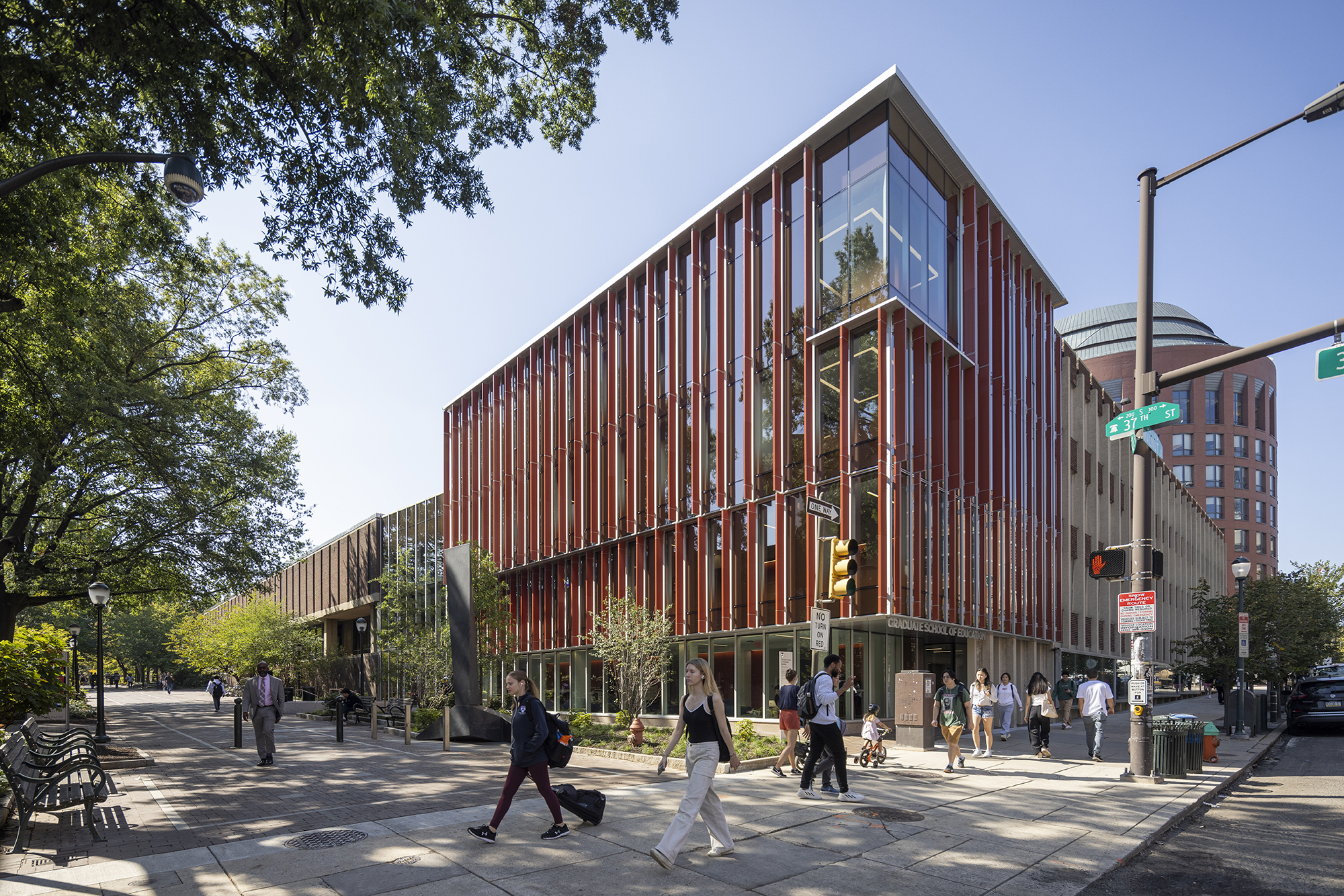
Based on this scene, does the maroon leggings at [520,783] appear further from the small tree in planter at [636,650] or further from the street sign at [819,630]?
the small tree in planter at [636,650]

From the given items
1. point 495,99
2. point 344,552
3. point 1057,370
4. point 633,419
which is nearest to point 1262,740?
point 1057,370

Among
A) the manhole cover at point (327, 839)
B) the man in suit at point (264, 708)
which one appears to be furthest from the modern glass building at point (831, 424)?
the manhole cover at point (327, 839)

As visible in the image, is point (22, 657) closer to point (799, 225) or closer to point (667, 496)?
point (667, 496)

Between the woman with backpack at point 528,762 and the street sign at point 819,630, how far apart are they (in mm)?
5761

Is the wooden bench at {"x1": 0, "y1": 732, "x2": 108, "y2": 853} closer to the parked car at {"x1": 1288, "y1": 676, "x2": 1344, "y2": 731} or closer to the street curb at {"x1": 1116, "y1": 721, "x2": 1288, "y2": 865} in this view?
the street curb at {"x1": 1116, "y1": 721, "x2": 1288, "y2": 865}

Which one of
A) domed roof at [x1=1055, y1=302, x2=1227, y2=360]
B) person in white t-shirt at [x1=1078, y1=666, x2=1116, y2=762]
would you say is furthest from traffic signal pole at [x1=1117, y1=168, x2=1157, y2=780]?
domed roof at [x1=1055, y1=302, x2=1227, y2=360]

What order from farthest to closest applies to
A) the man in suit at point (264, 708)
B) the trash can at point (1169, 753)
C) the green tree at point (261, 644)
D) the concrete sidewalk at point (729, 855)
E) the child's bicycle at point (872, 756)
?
the green tree at point (261, 644)
the man in suit at point (264, 708)
the child's bicycle at point (872, 756)
the trash can at point (1169, 753)
the concrete sidewalk at point (729, 855)

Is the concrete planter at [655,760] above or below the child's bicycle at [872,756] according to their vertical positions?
below

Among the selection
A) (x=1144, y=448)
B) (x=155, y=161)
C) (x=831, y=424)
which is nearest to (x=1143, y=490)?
(x=1144, y=448)

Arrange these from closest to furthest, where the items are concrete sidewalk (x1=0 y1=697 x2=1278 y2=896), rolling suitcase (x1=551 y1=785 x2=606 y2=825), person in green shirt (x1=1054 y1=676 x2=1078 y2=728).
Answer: concrete sidewalk (x1=0 y1=697 x2=1278 y2=896)
rolling suitcase (x1=551 y1=785 x2=606 y2=825)
person in green shirt (x1=1054 y1=676 x2=1078 y2=728)

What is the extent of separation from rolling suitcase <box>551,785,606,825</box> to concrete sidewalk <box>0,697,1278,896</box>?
0.16m

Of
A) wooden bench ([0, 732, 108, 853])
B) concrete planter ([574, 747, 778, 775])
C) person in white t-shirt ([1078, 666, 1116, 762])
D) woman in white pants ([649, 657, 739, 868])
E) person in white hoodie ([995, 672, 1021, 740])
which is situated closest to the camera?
woman in white pants ([649, 657, 739, 868])

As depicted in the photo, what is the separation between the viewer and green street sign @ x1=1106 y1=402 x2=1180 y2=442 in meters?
12.0

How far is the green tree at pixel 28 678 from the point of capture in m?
11.8
